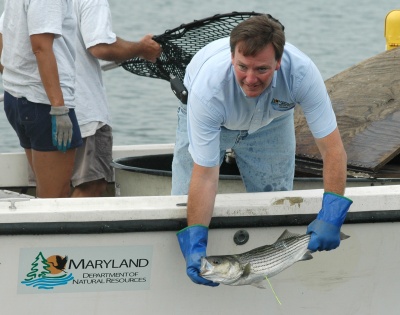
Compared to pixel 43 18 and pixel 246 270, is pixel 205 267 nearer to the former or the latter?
pixel 246 270

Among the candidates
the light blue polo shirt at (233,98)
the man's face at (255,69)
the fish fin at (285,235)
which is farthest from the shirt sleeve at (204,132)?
the fish fin at (285,235)

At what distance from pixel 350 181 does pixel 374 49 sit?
13071 millimetres

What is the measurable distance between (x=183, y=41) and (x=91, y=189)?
1.04 meters

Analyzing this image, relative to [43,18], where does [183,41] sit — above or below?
below

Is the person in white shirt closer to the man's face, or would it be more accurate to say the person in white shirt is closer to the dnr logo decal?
the dnr logo decal

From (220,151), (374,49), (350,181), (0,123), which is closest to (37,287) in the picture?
(220,151)

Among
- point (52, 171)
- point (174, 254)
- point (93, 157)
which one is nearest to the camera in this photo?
point (174, 254)

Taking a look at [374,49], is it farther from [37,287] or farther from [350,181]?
[37,287]

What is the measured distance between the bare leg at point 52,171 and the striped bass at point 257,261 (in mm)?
1270

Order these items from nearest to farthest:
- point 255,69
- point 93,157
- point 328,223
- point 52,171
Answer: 1. point 255,69
2. point 328,223
3. point 52,171
4. point 93,157

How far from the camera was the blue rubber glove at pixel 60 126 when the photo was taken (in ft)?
18.4

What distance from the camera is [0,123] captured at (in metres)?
13.1

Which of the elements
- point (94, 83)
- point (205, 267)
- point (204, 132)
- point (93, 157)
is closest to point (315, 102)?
point (204, 132)

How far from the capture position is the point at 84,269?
204 inches
